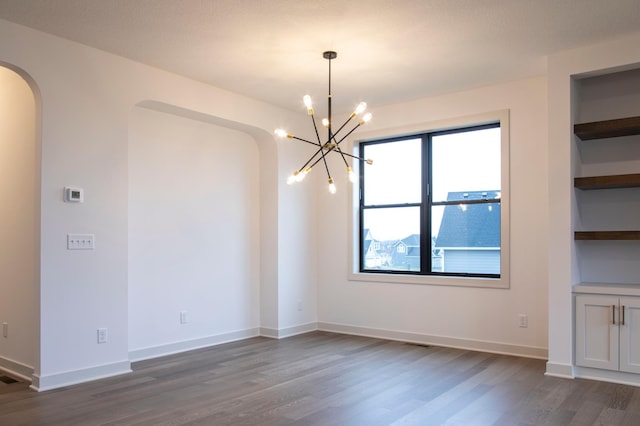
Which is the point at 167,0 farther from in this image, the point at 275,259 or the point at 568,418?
the point at 568,418

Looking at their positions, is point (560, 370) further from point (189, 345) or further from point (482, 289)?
point (189, 345)

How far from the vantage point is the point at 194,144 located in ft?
17.9

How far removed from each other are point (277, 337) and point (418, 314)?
65.6 inches

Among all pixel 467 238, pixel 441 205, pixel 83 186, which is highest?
pixel 83 186

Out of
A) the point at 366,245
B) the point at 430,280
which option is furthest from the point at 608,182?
the point at 366,245

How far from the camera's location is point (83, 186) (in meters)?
4.11

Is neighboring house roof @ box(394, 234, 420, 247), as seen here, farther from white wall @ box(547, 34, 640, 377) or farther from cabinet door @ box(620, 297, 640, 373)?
cabinet door @ box(620, 297, 640, 373)

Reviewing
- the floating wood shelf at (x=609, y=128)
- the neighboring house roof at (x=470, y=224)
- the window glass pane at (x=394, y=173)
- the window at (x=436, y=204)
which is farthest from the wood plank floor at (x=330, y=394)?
the floating wood shelf at (x=609, y=128)

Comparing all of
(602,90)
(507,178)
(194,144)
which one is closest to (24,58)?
(194,144)

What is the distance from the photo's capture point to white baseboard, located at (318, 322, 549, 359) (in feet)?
16.1

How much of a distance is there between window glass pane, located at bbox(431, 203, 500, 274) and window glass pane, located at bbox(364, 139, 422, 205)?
418 mm

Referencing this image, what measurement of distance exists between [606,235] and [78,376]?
176 inches

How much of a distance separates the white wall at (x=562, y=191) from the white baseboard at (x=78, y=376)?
3.68 meters

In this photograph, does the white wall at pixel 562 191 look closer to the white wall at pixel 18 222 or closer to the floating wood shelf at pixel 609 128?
the floating wood shelf at pixel 609 128
